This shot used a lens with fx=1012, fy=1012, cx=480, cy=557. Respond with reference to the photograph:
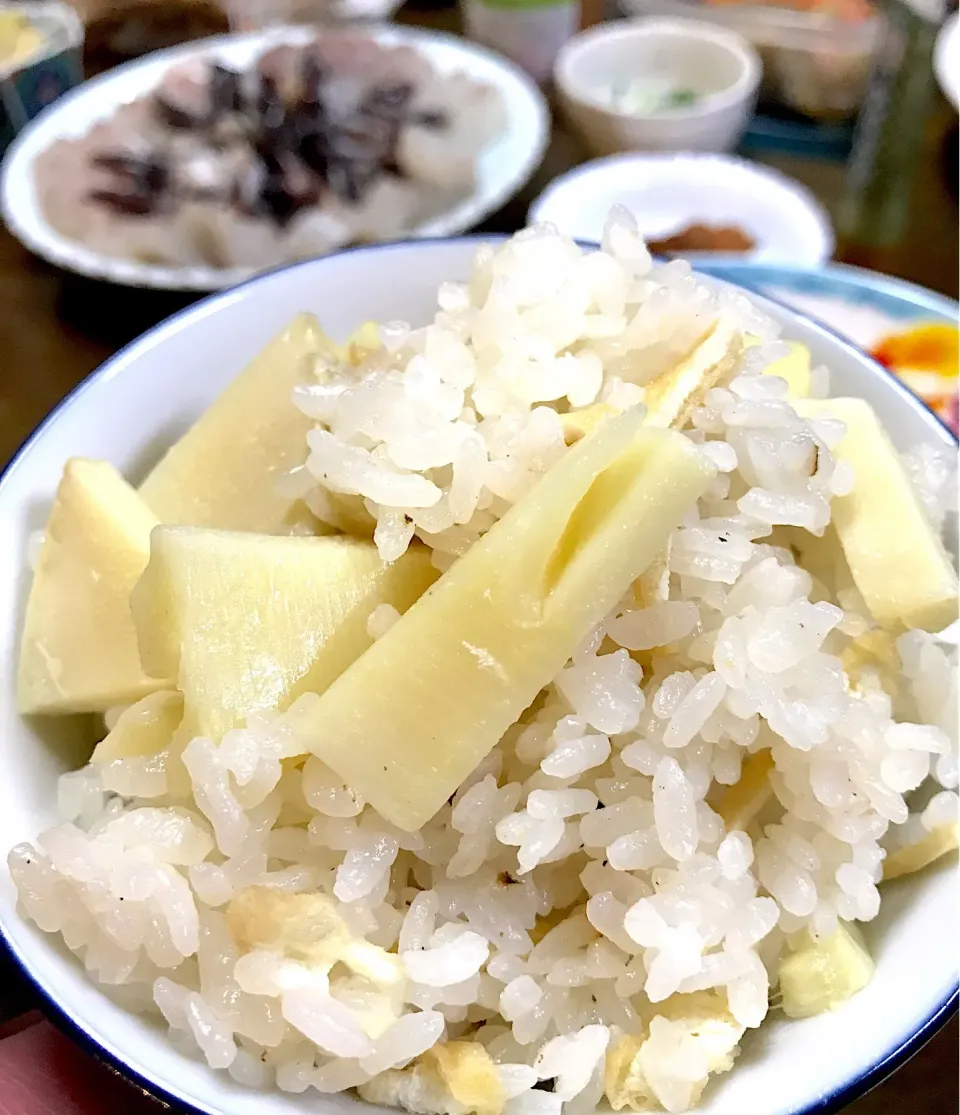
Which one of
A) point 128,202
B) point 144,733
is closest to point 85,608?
point 144,733

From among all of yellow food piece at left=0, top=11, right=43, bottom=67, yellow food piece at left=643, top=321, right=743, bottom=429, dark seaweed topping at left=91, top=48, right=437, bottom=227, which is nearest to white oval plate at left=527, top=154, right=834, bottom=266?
dark seaweed topping at left=91, top=48, right=437, bottom=227

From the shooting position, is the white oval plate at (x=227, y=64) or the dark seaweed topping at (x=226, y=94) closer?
the white oval plate at (x=227, y=64)

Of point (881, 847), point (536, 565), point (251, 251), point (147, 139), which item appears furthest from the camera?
point (147, 139)

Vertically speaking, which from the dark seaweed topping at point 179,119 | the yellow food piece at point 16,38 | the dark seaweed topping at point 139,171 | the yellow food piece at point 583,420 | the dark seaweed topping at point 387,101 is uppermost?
the yellow food piece at point 583,420

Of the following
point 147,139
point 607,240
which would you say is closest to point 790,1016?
point 607,240

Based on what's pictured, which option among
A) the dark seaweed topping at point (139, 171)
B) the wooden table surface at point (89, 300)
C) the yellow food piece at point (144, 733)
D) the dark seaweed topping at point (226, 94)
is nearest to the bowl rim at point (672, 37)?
the wooden table surface at point (89, 300)

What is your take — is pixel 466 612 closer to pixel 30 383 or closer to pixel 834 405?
pixel 834 405

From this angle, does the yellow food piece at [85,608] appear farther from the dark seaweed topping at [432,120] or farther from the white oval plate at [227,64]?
the dark seaweed topping at [432,120]
